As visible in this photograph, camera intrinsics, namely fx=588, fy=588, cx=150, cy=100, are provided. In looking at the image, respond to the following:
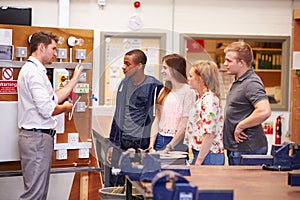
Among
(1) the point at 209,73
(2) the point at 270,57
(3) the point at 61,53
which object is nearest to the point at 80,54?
(3) the point at 61,53

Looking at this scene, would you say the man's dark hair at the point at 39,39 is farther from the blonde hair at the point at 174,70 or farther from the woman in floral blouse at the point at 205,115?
the woman in floral blouse at the point at 205,115

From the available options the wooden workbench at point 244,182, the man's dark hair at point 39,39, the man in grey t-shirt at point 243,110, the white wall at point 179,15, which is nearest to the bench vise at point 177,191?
the wooden workbench at point 244,182

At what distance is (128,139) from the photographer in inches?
156

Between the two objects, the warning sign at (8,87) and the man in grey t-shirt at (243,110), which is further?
the warning sign at (8,87)

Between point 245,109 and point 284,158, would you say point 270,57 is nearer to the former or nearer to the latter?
point 245,109

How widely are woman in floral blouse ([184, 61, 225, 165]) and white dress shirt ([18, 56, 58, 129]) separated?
43.3 inches

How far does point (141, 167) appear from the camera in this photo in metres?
2.71

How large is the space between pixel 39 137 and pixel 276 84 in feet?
14.7

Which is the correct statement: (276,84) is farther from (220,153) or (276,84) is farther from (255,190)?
(255,190)

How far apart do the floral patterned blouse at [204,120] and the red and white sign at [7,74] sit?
1.63m

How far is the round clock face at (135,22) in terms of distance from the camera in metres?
7.38

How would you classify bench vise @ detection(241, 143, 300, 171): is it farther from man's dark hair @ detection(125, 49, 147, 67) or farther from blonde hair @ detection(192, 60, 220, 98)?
man's dark hair @ detection(125, 49, 147, 67)

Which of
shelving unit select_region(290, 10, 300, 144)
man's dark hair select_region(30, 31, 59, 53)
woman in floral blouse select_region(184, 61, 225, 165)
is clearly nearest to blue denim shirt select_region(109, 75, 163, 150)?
woman in floral blouse select_region(184, 61, 225, 165)

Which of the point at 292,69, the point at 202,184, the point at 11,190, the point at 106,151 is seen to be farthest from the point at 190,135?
the point at 292,69
